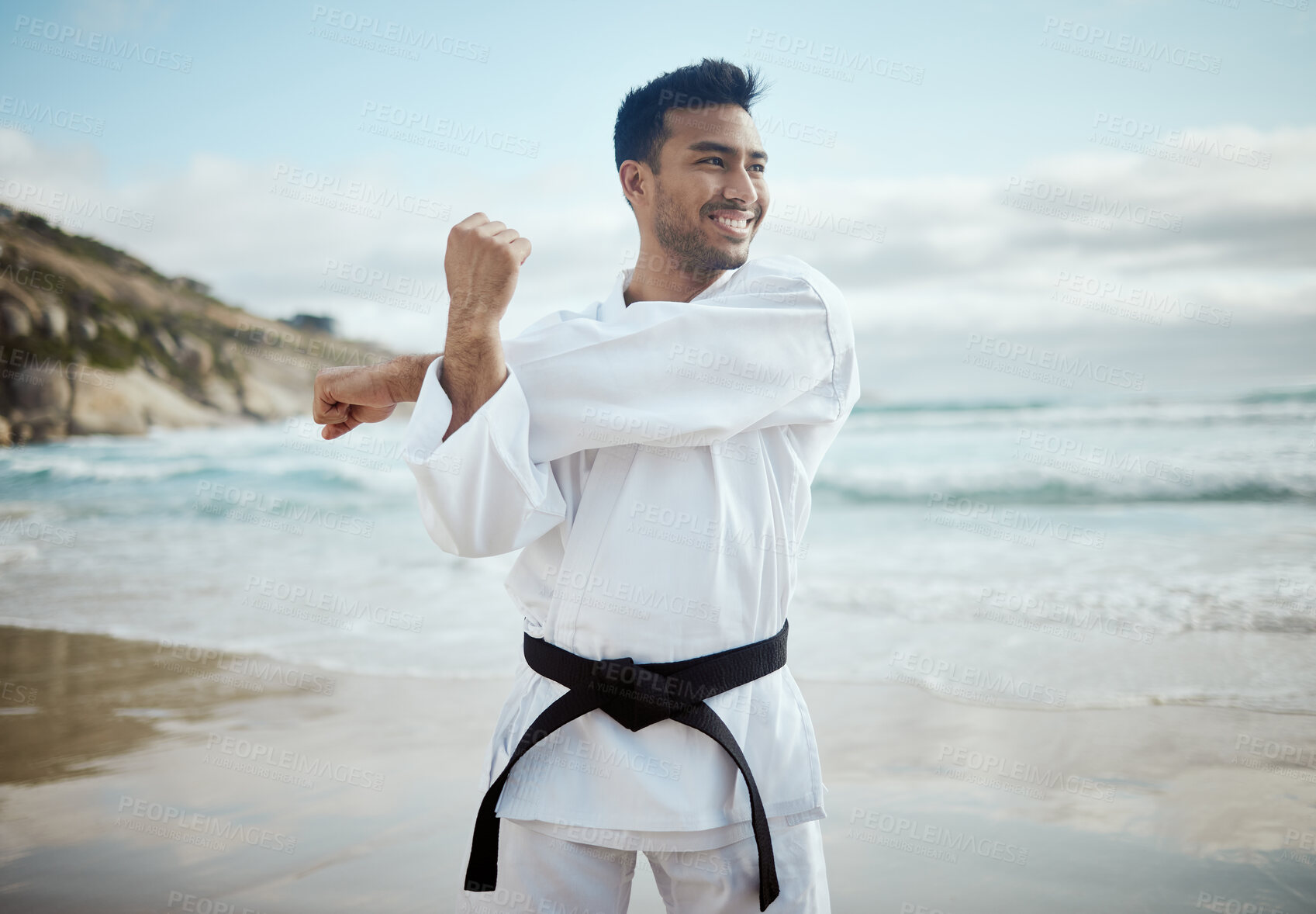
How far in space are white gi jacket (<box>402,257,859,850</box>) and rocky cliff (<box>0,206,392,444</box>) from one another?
52.5ft

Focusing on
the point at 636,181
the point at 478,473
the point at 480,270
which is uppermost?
the point at 636,181

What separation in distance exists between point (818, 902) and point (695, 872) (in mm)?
194

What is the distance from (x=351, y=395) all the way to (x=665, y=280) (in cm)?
58

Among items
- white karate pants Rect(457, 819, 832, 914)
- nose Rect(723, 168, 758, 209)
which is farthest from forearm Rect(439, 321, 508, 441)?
white karate pants Rect(457, 819, 832, 914)

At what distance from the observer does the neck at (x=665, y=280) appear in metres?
1.51

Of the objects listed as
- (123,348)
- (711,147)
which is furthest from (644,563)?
(123,348)

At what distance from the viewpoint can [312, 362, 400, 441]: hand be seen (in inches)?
51.5

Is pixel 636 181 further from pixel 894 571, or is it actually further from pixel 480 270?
pixel 894 571

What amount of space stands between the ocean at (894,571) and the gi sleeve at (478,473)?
11.1 ft

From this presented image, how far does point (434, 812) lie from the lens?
117 inches

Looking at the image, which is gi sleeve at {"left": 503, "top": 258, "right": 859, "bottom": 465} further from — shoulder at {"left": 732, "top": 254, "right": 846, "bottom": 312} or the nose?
the nose

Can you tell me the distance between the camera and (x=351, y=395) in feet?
4.36

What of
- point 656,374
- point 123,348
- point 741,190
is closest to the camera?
point 656,374

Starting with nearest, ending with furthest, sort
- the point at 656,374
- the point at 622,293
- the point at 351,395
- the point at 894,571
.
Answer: the point at 656,374 → the point at 351,395 → the point at 622,293 → the point at 894,571
